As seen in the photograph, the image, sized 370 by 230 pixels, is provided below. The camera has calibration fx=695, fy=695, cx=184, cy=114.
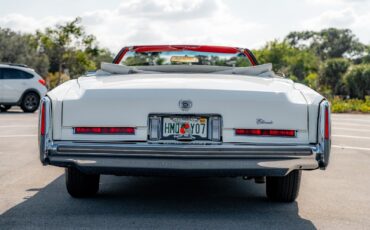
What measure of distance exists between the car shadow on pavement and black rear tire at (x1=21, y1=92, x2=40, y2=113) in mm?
15991

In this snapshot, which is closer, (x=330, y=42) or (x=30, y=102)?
(x=30, y=102)

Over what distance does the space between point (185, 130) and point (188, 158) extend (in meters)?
0.22

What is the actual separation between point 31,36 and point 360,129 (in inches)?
2854

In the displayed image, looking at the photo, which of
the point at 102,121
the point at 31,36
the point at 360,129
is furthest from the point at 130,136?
the point at 31,36

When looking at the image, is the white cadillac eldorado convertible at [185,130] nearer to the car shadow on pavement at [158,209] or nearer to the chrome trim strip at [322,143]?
the chrome trim strip at [322,143]

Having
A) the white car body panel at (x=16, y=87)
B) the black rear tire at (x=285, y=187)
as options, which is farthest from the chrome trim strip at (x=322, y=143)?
the white car body panel at (x=16, y=87)

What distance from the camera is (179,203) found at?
599 centimetres

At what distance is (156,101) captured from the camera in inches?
204

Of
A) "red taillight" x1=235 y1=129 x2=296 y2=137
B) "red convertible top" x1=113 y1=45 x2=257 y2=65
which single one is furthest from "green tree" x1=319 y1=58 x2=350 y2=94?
"red taillight" x1=235 y1=129 x2=296 y2=137

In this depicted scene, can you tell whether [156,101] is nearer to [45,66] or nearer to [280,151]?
[280,151]

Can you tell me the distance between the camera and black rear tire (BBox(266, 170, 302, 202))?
5.87m

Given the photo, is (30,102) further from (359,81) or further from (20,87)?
(359,81)

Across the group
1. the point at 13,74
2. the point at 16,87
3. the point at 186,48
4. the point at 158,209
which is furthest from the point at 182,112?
the point at 13,74

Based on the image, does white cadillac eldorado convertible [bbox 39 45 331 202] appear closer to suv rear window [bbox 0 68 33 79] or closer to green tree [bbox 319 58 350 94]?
suv rear window [bbox 0 68 33 79]
